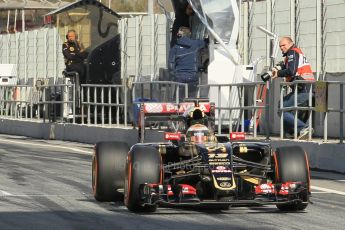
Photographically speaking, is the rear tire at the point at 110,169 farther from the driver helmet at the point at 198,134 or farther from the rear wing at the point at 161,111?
the rear wing at the point at 161,111

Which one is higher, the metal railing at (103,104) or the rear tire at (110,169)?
the metal railing at (103,104)

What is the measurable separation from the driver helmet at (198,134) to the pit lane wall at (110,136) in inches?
198

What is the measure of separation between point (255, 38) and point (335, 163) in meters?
7.72

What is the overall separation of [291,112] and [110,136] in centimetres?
752

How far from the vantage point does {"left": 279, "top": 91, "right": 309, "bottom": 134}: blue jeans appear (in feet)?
65.0

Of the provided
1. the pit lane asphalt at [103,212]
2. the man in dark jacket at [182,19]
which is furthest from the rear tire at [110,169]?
the man in dark jacket at [182,19]

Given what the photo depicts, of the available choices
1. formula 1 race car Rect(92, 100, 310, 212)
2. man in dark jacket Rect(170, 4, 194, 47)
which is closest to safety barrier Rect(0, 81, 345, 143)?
man in dark jacket Rect(170, 4, 194, 47)

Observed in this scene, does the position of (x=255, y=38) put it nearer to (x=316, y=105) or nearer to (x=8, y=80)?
(x=316, y=105)

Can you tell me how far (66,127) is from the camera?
2983 centimetres

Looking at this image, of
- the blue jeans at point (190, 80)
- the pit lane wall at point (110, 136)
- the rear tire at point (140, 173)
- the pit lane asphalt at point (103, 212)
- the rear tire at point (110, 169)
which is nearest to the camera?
the pit lane asphalt at point (103, 212)

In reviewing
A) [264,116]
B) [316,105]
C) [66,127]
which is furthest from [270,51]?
[66,127]

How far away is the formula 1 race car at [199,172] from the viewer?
12227 millimetres

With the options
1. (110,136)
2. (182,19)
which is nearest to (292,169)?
(110,136)

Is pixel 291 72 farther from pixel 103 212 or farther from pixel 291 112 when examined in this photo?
pixel 103 212
